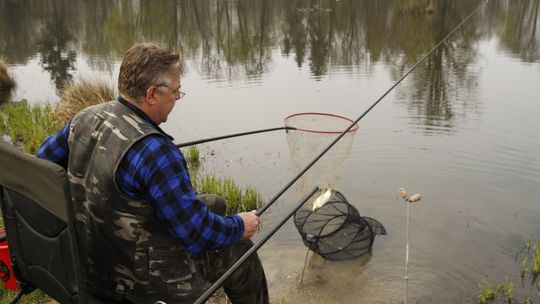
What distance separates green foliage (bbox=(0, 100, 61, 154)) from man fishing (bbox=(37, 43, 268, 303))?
507cm

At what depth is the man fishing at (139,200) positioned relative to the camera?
1726mm

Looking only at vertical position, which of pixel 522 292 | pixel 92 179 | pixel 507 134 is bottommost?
pixel 522 292

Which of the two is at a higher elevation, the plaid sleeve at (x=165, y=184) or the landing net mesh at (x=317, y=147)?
the plaid sleeve at (x=165, y=184)

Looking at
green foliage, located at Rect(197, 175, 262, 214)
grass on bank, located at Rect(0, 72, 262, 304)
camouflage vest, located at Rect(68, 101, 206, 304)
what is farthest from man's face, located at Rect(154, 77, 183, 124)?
grass on bank, located at Rect(0, 72, 262, 304)

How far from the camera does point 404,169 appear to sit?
6191 mm

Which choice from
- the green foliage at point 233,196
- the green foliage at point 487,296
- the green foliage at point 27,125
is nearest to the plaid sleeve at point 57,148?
the green foliage at point 233,196

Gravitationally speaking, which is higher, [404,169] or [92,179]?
[92,179]

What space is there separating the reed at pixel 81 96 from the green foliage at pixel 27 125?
219 mm

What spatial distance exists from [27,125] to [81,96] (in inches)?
36.6

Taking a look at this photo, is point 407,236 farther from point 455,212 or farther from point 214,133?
point 214,133

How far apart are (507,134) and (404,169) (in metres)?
A: 2.22

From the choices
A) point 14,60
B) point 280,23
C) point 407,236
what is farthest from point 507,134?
point 280,23

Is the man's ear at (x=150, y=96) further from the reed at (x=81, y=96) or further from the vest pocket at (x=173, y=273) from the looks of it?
the reed at (x=81, y=96)

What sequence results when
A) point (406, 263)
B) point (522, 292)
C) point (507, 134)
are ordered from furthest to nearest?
1. point (507, 134)
2. point (406, 263)
3. point (522, 292)
